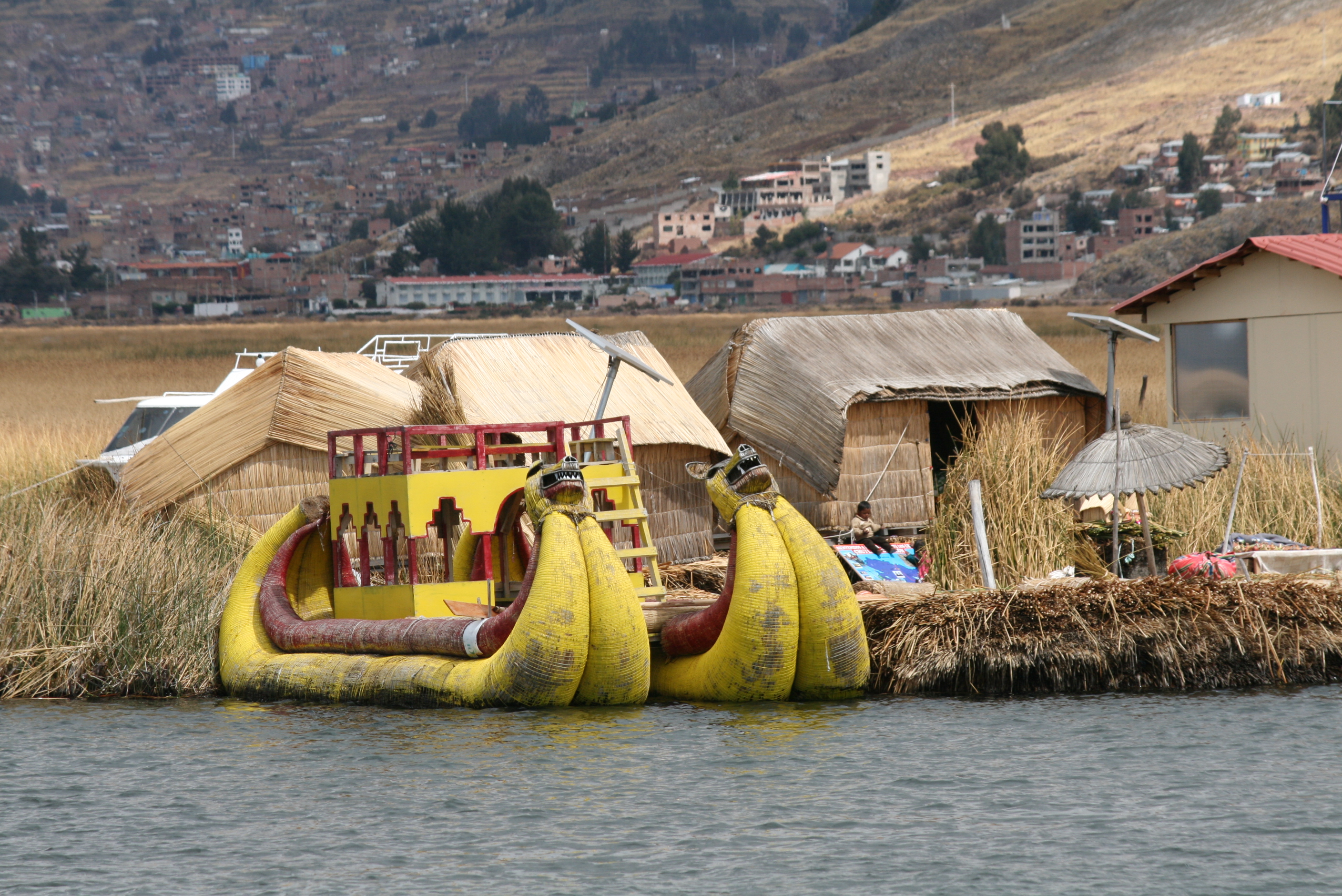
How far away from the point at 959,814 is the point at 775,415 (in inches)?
442

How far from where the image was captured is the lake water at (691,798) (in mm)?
9266

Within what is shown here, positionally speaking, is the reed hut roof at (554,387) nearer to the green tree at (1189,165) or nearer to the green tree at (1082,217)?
the green tree at (1082,217)

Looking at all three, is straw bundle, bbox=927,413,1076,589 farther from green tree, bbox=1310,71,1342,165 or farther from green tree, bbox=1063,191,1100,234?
green tree, bbox=1063,191,1100,234

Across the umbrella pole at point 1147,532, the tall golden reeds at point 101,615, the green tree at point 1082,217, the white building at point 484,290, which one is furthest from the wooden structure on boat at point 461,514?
the green tree at point 1082,217

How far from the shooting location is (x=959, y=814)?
10.3 meters

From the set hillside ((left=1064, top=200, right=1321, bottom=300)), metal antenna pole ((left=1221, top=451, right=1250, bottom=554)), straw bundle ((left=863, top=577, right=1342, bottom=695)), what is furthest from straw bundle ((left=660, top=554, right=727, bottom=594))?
hillside ((left=1064, top=200, right=1321, bottom=300))

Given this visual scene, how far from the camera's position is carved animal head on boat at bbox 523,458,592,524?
12.6 meters

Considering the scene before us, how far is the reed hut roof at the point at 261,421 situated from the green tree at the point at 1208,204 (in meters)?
146

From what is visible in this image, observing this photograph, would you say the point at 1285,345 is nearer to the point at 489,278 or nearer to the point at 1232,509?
the point at 1232,509

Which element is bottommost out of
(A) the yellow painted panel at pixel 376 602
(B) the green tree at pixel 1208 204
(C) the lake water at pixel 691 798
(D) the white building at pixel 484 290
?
(C) the lake water at pixel 691 798

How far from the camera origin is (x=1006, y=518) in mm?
15867

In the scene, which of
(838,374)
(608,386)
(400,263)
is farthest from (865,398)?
(400,263)

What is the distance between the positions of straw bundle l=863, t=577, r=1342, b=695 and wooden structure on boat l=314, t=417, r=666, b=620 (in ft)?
8.20

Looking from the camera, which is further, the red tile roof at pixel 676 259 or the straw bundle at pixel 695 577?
the red tile roof at pixel 676 259
